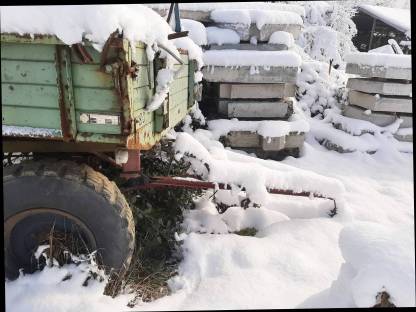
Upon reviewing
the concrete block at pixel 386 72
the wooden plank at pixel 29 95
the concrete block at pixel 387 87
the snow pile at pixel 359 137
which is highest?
the wooden plank at pixel 29 95

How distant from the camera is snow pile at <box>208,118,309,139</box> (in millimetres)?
5418

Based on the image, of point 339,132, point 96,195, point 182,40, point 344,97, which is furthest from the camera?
point 344,97

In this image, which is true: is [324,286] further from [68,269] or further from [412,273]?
[68,269]

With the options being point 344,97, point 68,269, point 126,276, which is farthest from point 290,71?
point 68,269

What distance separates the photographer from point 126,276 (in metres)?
2.82

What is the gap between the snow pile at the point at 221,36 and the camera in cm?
530

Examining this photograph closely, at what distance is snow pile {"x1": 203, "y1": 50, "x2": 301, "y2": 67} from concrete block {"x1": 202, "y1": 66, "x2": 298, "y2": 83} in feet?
0.20

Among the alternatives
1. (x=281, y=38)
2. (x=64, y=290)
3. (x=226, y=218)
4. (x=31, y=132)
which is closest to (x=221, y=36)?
(x=281, y=38)

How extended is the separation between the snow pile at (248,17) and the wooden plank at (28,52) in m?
3.79

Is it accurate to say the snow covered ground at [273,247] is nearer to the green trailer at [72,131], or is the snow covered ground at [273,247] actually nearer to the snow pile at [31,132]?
the green trailer at [72,131]

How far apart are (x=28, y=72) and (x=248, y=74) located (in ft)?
12.2

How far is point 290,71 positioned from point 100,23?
3875mm

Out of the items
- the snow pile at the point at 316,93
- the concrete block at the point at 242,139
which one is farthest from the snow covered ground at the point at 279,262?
the snow pile at the point at 316,93

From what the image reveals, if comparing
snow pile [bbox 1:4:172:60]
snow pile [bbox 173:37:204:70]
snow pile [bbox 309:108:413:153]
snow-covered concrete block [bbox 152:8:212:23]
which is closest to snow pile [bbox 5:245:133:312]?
snow pile [bbox 1:4:172:60]
